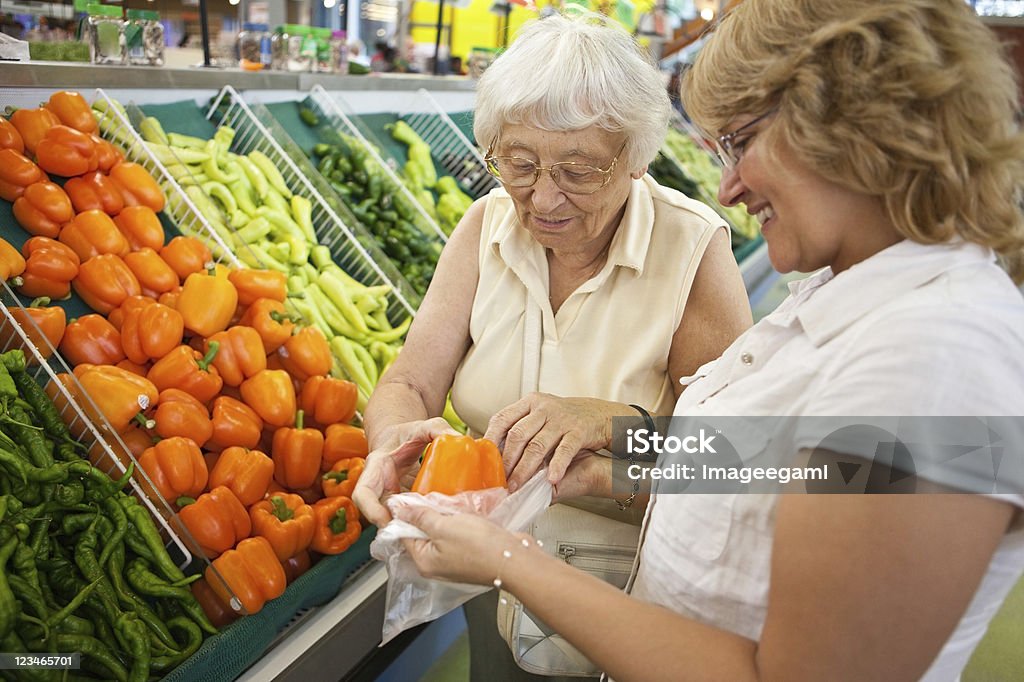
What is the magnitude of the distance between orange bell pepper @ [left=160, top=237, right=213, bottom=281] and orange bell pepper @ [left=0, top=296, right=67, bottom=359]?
15.2 inches

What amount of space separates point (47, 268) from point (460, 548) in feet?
5.27

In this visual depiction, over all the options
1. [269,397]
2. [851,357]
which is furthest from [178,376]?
[851,357]

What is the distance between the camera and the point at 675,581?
1166 mm

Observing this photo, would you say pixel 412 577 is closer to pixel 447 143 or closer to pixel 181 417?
pixel 181 417

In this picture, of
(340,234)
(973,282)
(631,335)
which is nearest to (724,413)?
(973,282)

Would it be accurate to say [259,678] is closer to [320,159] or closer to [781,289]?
[320,159]

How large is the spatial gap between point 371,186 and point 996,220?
3080 mm

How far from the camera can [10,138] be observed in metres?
2.34

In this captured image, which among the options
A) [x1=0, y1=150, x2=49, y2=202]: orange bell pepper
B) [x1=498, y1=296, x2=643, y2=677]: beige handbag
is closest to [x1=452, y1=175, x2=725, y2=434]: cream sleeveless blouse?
[x1=498, y1=296, x2=643, y2=677]: beige handbag

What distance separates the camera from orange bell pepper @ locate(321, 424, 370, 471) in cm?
239

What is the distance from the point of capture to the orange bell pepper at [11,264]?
208 cm

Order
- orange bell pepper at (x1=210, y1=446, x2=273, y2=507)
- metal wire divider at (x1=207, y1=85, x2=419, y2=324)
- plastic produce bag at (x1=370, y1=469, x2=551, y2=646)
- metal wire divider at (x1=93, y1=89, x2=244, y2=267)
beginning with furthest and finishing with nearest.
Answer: metal wire divider at (x1=207, y1=85, x2=419, y2=324) → metal wire divider at (x1=93, y1=89, x2=244, y2=267) → orange bell pepper at (x1=210, y1=446, x2=273, y2=507) → plastic produce bag at (x1=370, y1=469, x2=551, y2=646)

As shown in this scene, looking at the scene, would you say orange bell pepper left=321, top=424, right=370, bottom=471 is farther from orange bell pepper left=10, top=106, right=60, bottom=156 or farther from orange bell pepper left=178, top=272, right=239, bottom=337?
orange bell pepper left=10, top=106, right=60, bottom=156

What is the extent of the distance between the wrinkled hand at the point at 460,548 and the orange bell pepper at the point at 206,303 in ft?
4.46
